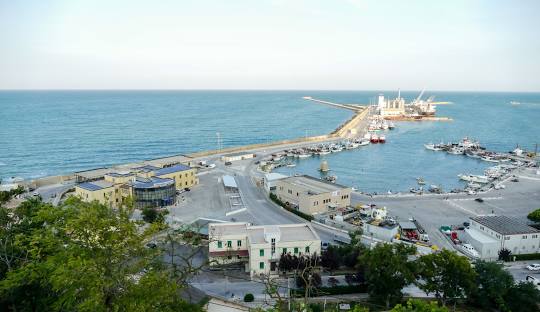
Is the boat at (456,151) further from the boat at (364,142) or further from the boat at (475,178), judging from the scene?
the boat at (475,178)

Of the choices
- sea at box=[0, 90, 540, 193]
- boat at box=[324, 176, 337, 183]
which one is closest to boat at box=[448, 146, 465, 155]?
sea at box=[0, 90, 540, 193]

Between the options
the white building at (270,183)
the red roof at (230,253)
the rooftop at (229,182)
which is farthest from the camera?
the rooftop at (229,182)

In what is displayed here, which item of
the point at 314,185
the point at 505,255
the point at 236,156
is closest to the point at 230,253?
the point at 314,185

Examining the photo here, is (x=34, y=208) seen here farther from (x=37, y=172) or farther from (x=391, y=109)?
(x=391, y=109)

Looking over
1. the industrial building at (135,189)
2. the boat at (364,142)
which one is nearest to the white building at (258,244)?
the industrial building at (135,189)

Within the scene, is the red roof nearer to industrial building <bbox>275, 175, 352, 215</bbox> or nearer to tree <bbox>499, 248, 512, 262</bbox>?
industrial building <bbox>275, 175, 352, 215</bbox>

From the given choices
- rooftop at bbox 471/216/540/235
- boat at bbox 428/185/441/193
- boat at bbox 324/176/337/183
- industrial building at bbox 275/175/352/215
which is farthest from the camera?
boat at bbox 324/176/337/183
